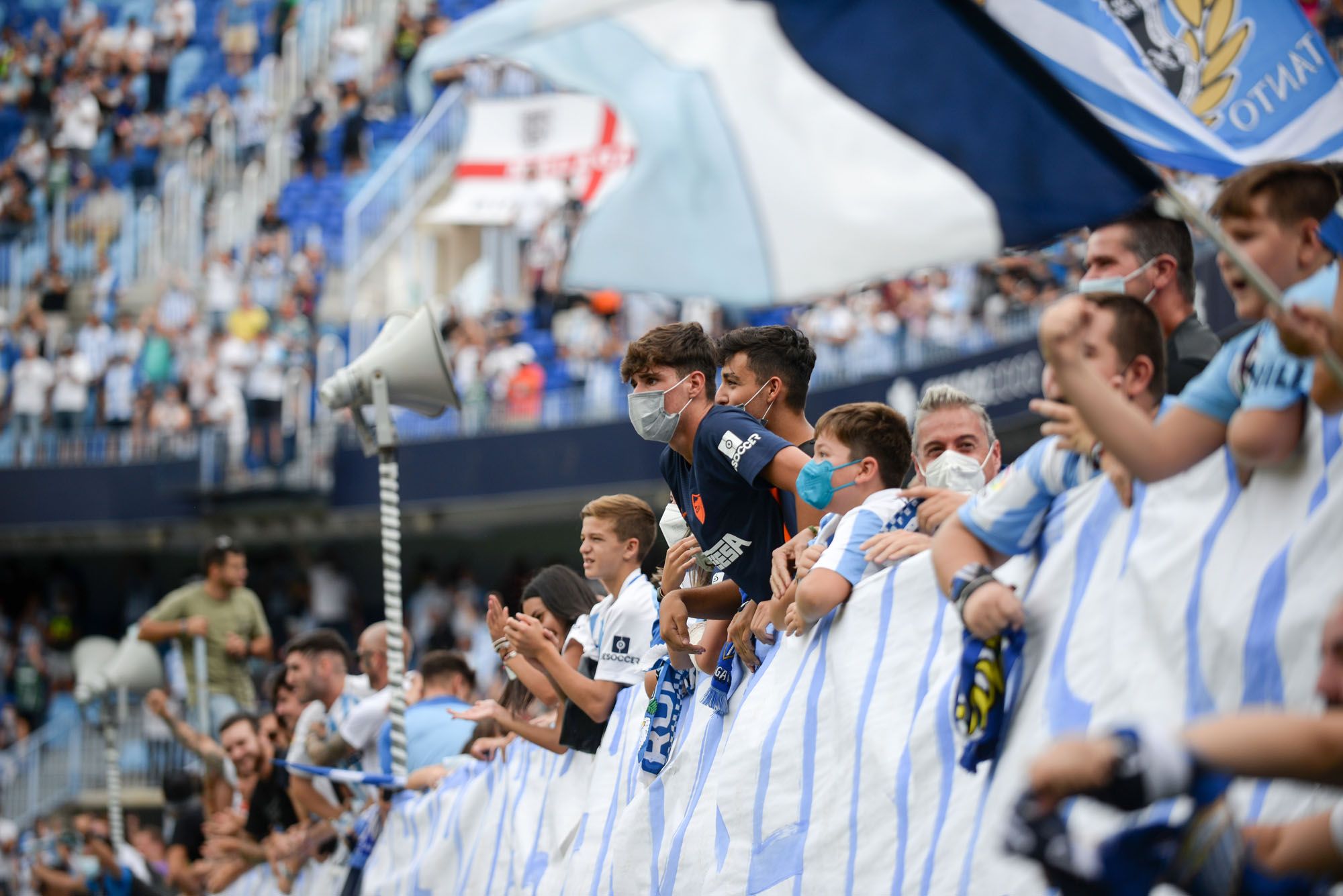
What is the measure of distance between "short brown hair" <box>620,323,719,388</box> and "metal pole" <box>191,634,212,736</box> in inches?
273

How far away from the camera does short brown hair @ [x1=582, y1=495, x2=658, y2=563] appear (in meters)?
6.27

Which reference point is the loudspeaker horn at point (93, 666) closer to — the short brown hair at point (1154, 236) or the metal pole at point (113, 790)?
the metal pole at point (113, 790)

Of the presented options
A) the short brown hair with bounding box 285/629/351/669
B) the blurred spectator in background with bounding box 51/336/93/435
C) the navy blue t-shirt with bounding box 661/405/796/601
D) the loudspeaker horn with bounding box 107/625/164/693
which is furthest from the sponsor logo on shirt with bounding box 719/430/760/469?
the blurred spectator in background with bounding box 51/336/93/435

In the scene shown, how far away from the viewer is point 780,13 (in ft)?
11.9

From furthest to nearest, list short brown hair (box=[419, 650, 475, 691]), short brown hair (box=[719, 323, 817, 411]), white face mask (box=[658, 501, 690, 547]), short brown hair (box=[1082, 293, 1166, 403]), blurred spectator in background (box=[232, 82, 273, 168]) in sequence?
blurred spectator in background (box=[232, 82, 273, 168])
short brown hair (box=[419, 650, 475, 691])
white face mask (box=[658, 501, 690, 547])
short brown hair (box=[719, 323, 817, 411])
short brown hair (box=[1082, 293, 1166, 403])

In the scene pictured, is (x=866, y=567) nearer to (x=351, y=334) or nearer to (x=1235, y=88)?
(x=1235, y=88)

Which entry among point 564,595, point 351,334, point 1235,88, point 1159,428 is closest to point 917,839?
point 1159,428

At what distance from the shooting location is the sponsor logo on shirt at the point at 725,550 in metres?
5.00

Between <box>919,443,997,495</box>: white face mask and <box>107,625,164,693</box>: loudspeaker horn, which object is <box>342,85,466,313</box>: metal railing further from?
<box>919,443,997,495</box>: white face mask

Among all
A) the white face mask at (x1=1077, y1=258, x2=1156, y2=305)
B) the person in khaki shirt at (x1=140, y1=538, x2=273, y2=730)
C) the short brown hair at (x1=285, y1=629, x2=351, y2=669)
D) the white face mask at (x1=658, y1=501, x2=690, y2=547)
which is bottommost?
the person in khaki shirt at (x1=140, y1=538, x2=273, y2=730)

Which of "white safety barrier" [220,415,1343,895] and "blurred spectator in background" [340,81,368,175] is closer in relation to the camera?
"white safety barrier" [220,415,1343,895]

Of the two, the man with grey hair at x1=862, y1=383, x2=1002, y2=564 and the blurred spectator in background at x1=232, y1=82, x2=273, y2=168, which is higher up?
the blurred spectator in background at x1=232, y1=82, x2=273, y2=168

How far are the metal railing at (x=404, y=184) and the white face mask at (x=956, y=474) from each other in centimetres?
2165

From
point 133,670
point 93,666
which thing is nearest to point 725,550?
point 133,670
